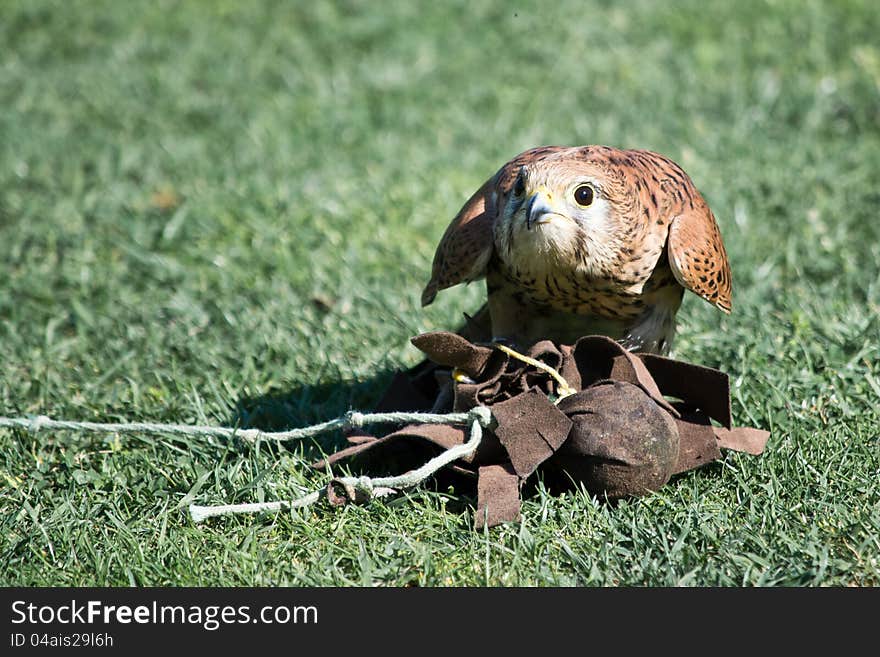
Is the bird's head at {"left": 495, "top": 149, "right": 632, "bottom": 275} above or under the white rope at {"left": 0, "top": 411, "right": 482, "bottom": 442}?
above

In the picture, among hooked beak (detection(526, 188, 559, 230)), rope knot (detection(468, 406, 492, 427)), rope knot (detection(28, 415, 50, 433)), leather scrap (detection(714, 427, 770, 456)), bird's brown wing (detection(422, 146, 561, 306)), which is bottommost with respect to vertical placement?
rope knot (detection(28, 415, 50, 433))

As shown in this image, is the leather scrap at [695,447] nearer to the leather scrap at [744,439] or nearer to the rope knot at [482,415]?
the leather scrap at [744,439]

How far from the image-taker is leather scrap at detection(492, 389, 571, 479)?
11.5ft

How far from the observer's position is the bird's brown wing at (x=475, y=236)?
154 inches

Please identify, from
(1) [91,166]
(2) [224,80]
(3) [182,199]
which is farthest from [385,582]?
(2) [224,80]

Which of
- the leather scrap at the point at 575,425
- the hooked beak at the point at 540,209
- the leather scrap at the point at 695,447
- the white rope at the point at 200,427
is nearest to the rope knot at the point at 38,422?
the white rope at the point at 200,427

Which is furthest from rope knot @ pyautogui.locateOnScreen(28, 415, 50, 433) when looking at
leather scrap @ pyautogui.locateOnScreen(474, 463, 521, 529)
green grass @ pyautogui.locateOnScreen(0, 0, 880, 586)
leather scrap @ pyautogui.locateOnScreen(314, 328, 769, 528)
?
leather scrap @ pyautogui.locateOnScreen(474, 463, 521, 529)

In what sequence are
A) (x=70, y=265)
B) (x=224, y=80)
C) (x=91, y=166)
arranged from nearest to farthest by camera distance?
(x=70, y=265) < (x=91, y=166) < (x=224, y=80)

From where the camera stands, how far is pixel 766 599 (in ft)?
10.2

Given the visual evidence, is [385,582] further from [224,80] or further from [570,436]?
[224,80]

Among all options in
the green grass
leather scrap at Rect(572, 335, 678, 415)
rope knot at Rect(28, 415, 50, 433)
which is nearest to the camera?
the green grass

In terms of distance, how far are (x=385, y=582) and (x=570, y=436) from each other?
2.50ft

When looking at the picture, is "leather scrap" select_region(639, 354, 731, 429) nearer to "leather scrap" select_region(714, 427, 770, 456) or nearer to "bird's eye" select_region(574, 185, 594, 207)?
"leather scrap" select_region(714, 427, 770, 456)

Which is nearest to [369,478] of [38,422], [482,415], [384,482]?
[384,482]
